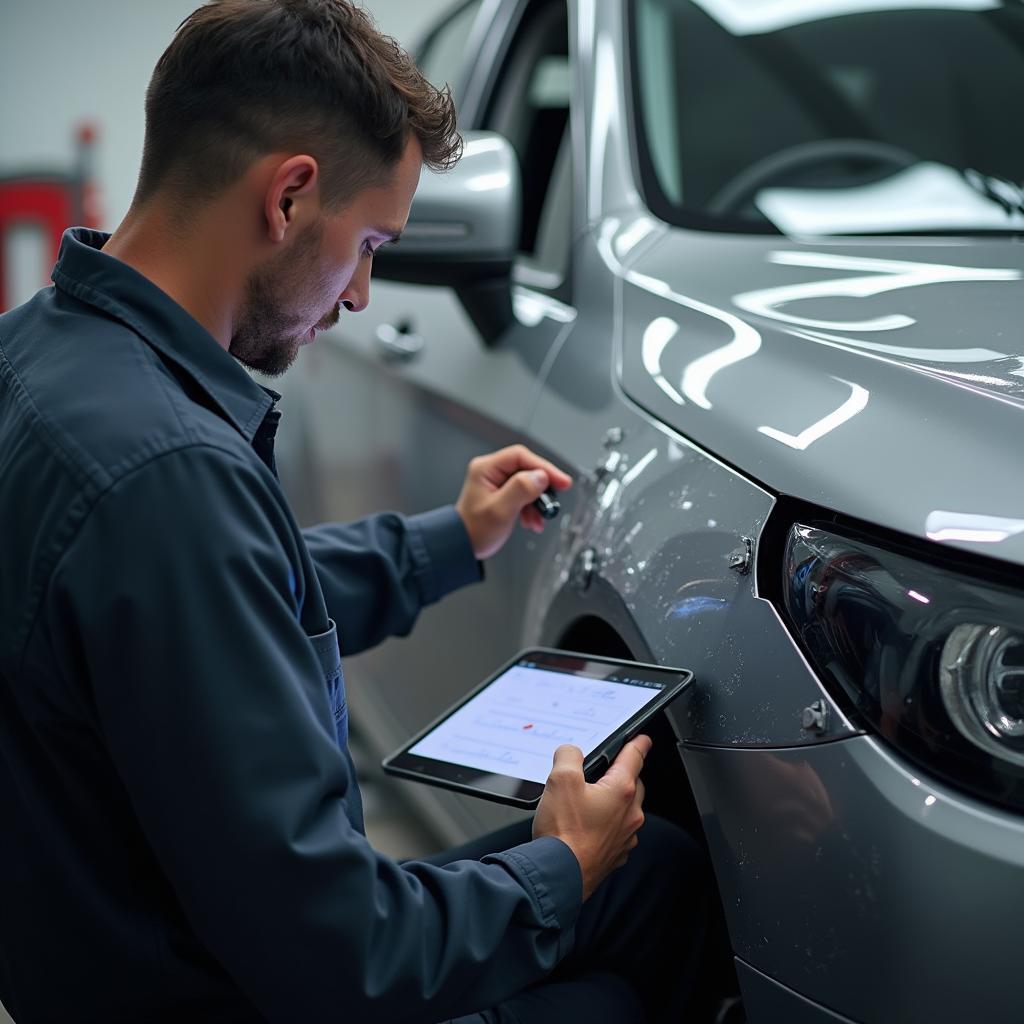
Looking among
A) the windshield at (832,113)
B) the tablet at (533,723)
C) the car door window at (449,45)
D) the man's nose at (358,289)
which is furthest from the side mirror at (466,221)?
the car door window at (449,45)

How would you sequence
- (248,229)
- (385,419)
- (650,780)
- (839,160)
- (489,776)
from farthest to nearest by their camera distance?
(385,419) → (839,160) → (650,780) → (489,776) → (248,229)

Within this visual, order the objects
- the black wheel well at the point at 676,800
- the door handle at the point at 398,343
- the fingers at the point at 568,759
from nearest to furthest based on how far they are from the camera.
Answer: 1. the fingers at the point at 568,759
2. the black wheel well at the point at 676,800
3. the door handle at the point at 398,343

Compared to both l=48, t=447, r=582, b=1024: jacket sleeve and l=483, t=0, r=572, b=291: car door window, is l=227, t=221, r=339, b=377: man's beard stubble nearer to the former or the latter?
l=48, t=447, r=582, b=1024: jacket sleeve

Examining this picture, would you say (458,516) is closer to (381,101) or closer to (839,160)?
(381,101)

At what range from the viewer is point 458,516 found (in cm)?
148

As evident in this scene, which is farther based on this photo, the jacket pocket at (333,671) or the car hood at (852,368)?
the jacket pocket at (333,671)

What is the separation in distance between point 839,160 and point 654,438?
0.73 meters

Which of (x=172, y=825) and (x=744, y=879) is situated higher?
(x=172, y=825)

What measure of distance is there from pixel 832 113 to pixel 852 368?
0.88m

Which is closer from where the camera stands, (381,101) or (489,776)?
(381,101)

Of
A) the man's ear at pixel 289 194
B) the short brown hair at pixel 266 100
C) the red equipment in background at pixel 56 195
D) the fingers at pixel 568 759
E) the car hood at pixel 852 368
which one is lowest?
the red equipment in background at pixel 56 195

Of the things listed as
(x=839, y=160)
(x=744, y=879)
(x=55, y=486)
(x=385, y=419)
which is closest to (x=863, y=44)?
(x=839, y=160)

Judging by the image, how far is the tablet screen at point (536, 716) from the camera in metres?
1.08

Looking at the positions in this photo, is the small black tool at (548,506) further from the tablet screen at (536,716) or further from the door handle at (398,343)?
the door handle at (398,343)
